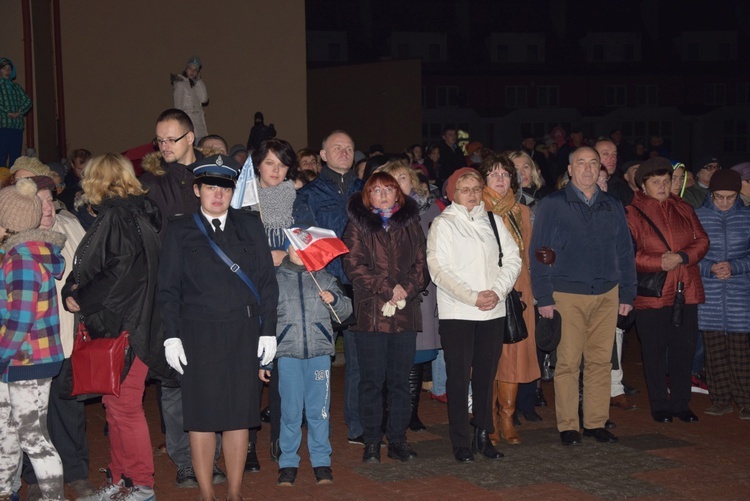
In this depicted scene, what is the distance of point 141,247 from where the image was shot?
20.9 feet

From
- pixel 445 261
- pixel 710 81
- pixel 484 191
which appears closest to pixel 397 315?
pixel 445 261

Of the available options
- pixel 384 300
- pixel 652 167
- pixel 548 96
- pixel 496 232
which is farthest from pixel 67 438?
pixel 548 96

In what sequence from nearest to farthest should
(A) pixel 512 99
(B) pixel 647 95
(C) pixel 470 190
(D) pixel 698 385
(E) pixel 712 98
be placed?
1. (C) pixel 470 190
2. (D) pixel 698 385
3. (A) pixel 512 99
4. (B) pixel 647 95
5. (E) pixel 712 98

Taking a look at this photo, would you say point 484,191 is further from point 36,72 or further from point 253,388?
point 36,72

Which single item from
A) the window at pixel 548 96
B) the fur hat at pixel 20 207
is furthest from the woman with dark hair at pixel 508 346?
the window at pixel 548 96

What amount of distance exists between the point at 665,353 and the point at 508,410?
1.90 metres

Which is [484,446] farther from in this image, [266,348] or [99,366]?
[99,366]

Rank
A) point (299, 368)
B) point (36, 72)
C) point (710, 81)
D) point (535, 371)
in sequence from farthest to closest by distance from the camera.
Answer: point (710, 81) → point (36, 72) → point (535, 371) → point (299, 368)

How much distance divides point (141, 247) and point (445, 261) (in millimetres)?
2383

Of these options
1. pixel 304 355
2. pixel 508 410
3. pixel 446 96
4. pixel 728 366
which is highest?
pixel 446 96

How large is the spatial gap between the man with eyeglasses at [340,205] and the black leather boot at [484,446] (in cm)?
101

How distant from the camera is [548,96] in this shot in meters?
57.7

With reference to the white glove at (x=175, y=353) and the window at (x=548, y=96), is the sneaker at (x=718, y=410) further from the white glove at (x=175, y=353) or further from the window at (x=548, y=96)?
the window at (x=548, y=96)

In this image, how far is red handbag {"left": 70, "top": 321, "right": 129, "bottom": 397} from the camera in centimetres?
616
